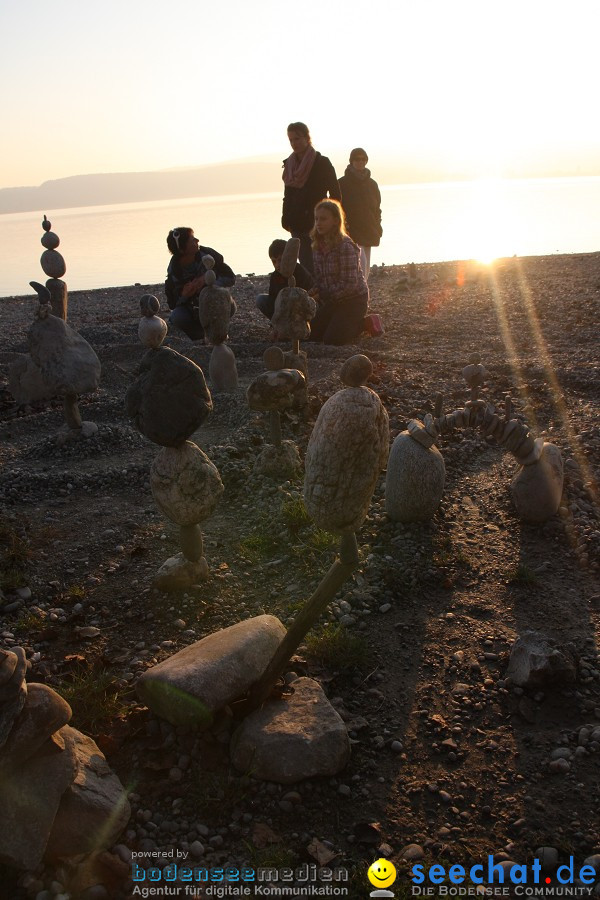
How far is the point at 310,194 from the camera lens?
31.6ft

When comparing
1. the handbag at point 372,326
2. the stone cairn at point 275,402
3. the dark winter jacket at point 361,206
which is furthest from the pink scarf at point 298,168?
the stone cairn at point 275,402

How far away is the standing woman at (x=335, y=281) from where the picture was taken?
8.86m

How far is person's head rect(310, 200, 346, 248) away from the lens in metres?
8.68

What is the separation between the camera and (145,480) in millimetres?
6297

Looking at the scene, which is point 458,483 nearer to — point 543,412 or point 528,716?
point 543,412

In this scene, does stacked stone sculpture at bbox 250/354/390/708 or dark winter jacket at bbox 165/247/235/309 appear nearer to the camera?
stacked stone sculpture at bbox 250/354/390/708

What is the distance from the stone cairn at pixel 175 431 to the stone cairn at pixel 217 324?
3729 millimetres

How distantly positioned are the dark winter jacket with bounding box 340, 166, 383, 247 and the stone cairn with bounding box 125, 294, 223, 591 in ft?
25.2

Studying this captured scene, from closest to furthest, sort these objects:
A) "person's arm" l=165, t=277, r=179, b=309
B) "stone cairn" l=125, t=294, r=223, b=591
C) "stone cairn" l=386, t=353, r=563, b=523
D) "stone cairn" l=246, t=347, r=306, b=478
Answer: "stone cairn" l=125, t=294, r=223, b=591, "stone cairn" l=386, t=353, r=563, b=523, "stone cairn" l=246, t=347, r=306, b=478, "person's arm" l=165, t=277, r=179, b=309

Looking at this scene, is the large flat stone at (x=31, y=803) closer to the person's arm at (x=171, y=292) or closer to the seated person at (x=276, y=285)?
the seated person at (x=276, y=285)

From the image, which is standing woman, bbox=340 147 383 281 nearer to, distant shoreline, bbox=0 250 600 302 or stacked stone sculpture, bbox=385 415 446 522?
distant shoreline, bbox=0 250 600 302

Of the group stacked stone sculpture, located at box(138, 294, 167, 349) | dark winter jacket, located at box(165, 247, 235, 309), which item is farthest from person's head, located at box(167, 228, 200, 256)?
stacked stone sculpture, located at box(138, 294, 167, 349)

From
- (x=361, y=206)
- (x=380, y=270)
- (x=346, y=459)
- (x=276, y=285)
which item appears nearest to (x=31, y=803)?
(x=346, y=459)

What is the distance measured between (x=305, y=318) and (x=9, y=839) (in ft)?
18.0
